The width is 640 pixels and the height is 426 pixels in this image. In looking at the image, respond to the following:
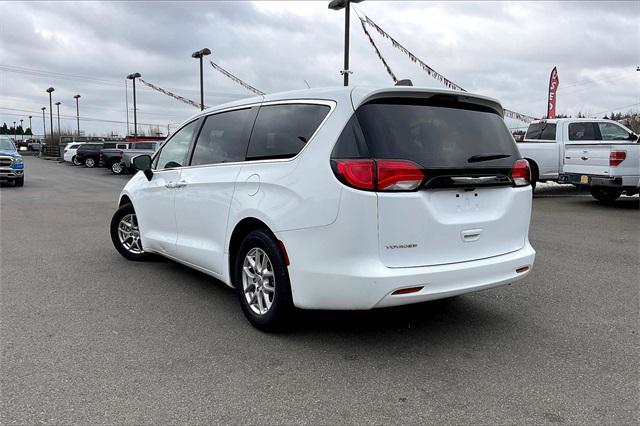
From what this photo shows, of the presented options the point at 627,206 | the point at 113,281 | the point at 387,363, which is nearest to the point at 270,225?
the point at 387,363

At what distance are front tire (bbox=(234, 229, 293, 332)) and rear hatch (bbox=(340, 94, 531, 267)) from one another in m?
0.83

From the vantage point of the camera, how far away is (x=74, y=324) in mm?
4230

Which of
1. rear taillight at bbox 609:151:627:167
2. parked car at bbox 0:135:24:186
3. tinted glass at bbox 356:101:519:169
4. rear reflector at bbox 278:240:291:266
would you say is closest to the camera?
tinted glass at bbox 356:101:519:169

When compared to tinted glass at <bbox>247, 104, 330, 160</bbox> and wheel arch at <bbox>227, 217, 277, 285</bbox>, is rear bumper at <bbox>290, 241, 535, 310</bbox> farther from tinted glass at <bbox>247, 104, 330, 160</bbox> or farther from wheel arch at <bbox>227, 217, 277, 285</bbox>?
tinted glass at <bbox>247, 104, 330, 160</bbox>

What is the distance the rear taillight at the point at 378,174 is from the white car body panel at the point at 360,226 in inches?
2.3

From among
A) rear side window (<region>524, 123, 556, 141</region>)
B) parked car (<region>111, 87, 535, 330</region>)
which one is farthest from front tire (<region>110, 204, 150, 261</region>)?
rear side window (<region>524, 123, 556, 141</region>)

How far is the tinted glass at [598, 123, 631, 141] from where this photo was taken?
14570 millimetres

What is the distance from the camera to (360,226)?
10.9 feet

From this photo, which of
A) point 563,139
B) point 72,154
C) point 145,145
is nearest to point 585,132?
point 563,139

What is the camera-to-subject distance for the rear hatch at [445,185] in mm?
3408

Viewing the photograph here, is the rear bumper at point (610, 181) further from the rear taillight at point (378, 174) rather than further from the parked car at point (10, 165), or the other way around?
the parked car at point (10, 165)

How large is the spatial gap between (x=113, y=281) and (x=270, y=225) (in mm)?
2622

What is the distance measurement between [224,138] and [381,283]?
7.22 feet

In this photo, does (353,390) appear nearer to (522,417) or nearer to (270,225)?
(522,417)
